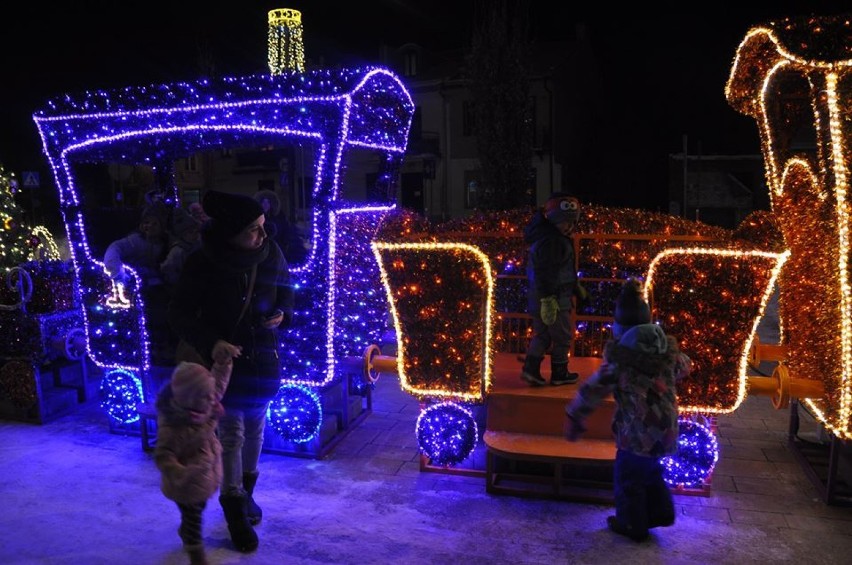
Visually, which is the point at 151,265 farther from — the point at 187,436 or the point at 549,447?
the point at 549,447

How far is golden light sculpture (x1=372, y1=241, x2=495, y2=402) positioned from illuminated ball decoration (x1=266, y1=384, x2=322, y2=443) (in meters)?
0.99

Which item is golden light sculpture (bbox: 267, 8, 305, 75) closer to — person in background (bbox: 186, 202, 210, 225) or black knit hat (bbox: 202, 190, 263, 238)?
person in background (bbox: 186, 202, 210, 225)

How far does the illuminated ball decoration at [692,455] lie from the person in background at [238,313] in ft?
9.85

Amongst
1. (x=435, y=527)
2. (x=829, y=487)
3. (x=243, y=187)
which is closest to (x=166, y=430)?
(x=435, y=527)

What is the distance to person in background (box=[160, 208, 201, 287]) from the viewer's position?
546 centimetres

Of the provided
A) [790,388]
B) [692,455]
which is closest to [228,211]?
[692,455]

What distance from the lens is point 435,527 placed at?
437cm

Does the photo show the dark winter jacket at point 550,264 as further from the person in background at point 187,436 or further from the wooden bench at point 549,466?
the person in background at point 187,436

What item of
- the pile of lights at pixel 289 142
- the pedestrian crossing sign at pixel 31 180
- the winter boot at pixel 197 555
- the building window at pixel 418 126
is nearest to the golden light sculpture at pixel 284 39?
the pedestrian crossing sign at pixel 31 180

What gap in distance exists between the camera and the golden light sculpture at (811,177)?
4082mm

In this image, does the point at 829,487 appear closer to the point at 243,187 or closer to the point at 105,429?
the point at 105,429

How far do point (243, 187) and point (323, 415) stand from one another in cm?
2766

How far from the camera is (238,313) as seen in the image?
3.90 metres

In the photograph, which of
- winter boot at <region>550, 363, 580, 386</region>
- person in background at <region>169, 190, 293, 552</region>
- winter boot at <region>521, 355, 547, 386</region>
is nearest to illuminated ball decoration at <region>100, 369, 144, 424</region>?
person in background at <region>169, 190, 293, 552</region>
